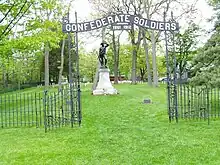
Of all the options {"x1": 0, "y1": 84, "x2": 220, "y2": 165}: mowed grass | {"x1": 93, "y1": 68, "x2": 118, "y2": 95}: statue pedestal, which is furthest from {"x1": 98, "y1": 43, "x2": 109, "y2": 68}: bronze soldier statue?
{"x1": 0, "y1": 84, "x2": 220, "y2": 165}: mowed grass

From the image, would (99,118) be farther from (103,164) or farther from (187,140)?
(103,164)

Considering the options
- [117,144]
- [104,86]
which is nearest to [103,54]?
[104,86]

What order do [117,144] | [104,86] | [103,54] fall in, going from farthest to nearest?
[103,54], [104,86], [117,144]

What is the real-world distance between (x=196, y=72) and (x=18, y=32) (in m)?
9.14

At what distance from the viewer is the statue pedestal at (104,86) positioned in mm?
21250

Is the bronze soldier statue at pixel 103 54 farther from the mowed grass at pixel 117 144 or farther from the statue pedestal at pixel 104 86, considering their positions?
the mowed grass at pixel 117 144

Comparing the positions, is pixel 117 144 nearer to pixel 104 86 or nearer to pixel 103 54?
pixel 104 86

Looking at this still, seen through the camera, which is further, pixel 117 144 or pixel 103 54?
pixel 103 54

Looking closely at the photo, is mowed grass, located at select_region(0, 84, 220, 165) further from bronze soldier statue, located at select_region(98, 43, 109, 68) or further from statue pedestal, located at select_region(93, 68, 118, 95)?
bronze soldier statue, located at select_region(98, 43, 109, 68)

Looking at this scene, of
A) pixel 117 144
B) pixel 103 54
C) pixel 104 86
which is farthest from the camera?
pixel 103 54

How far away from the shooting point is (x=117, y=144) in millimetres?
7238

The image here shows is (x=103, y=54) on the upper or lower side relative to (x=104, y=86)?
upper

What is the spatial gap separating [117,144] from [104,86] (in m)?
14.5

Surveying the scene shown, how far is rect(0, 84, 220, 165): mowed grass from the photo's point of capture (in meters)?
6.06
